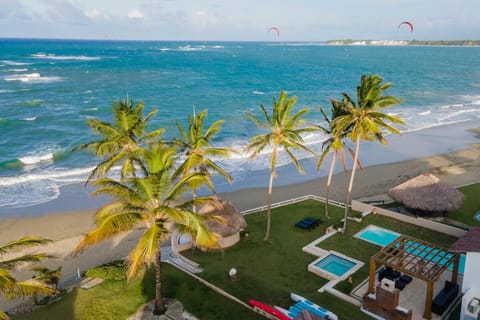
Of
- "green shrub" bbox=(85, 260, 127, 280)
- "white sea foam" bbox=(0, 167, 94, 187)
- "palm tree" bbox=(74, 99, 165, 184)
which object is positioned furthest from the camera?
"white sea foam" bbox=(0, 167, 94, 187)

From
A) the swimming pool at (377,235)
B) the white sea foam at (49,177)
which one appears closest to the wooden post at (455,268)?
the swimming pool at (377,235)

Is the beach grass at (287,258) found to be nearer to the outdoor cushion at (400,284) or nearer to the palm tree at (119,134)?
the outdoor cushion at (400,284)

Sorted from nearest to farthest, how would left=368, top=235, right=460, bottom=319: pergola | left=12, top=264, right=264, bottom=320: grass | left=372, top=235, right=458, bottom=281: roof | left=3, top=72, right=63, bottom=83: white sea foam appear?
1. left=368, top=235, right=460, bottom=319: pergola
2. left=372, top=235, right=458, bottom=281: roof
3. left=12, top=264, right=264, bottom=320: grass
4. left=3, top=72, right=63, bottom=83: white sea foam

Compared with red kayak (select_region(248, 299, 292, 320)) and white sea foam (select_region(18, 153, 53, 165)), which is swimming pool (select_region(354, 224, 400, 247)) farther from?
white sea foam (select_region(18, 153, 53, 165))

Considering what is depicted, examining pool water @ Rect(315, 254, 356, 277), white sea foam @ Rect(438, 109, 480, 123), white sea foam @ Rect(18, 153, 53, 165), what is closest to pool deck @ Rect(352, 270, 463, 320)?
pool water @ Rect(315, 254, 356, 277)

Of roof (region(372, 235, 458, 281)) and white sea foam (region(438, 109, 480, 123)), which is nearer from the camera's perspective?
roof (region(372, 235, 458, 281))

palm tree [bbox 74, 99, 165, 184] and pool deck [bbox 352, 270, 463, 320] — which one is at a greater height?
palm tree [bbox 74, 99, 165, 184]

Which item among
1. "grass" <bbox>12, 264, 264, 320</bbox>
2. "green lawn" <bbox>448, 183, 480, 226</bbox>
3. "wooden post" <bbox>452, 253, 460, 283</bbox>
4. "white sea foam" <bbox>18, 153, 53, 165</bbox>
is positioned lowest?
"grass" <bbox>12, 264, 264, 320</bbox>

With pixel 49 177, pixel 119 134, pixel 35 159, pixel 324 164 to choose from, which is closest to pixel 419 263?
pixel 119 134
